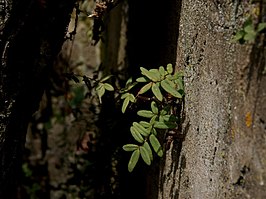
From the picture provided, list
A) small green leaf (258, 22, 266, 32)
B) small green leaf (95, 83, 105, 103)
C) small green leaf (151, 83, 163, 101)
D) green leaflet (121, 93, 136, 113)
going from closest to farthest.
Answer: small green leaf (258, 22, 266, 32)
small green leaf (151, 83, 163, 101)
green leaflet (121, 93, 136, 113)
small green leaf (95, 83, 105, 103)

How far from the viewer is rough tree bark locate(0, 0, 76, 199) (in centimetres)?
177

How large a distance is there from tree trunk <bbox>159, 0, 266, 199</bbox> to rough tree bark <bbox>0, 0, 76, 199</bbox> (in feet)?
1.25

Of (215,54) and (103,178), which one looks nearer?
(215,54)

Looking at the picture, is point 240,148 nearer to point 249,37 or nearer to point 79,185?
point 249,37

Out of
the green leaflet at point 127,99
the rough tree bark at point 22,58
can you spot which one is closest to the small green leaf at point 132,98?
the green leaflet at point 127,99

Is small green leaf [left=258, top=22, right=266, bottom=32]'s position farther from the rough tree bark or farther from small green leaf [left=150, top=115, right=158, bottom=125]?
the rough tree bark

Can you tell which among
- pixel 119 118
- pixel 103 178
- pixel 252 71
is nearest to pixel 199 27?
pixel 252 71

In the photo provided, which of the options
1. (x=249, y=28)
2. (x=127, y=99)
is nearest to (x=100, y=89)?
(x=127, y=99)

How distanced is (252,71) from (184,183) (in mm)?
554

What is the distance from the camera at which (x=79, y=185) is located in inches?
104

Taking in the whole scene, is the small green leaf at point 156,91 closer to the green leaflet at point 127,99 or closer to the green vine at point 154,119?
the green vine at point 154,119

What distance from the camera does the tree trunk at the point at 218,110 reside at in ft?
4.01

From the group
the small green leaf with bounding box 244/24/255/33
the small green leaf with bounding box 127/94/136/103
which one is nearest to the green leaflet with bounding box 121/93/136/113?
the small green leaf with bounding box 127/94/136/103

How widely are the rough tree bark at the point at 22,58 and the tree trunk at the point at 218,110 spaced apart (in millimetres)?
380
